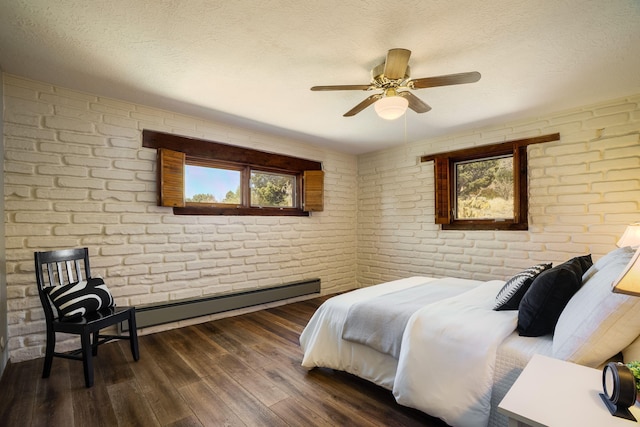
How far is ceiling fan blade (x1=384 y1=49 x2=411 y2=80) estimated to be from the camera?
5.71 ft

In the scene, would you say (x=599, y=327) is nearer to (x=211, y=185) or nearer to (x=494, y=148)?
(x=494, y=148)

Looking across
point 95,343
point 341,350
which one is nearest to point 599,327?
point 341,350

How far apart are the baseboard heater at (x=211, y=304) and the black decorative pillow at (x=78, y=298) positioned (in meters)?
0.60

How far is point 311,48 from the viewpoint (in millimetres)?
1874

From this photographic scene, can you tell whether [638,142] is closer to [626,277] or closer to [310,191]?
[626,277]

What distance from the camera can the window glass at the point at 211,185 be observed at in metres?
3.20

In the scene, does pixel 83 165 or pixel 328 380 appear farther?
pixel 83 165

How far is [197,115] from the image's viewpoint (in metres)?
3.09

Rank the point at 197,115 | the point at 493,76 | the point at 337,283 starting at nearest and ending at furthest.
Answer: the point at 493,76 → the point at 197,115 → the point at 337,283

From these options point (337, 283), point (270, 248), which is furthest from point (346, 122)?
point (337, 283)

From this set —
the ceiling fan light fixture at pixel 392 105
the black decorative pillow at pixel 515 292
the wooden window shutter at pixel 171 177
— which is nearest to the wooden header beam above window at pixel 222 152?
the wooden window shutter at pixel 171 177

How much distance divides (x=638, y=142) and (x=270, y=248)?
12.3 feet

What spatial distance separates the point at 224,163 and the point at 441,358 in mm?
2893

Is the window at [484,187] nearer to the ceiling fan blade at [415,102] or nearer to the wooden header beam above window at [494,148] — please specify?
the wooden header beam above window at [494,148]
